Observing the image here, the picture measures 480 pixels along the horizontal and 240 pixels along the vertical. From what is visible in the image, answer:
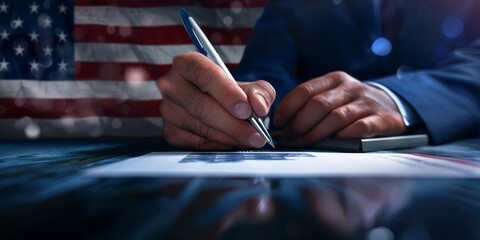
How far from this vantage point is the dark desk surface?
192 millimetres

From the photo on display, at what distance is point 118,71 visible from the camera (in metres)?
1.41

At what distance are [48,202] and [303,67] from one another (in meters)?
1.01

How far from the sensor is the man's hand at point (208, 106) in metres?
0.53

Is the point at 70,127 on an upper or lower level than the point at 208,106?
lower

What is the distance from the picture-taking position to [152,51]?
1.43 m

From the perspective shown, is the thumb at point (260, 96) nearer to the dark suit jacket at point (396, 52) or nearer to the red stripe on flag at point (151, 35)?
the dark suit jacket at point (396, 52)

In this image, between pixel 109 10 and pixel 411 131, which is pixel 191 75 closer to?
pixel 411 131

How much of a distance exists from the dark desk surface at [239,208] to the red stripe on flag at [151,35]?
3.75 feet

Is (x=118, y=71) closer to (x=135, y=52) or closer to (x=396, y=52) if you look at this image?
(x=135, y=52)

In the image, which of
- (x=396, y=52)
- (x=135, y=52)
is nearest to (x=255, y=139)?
(x=396, y=52)

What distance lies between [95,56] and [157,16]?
0.78ft

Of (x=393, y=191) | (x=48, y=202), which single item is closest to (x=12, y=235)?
(x=48, y=202)

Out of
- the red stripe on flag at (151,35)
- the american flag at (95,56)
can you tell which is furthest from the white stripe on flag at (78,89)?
the red stripe on flag at (151,35)

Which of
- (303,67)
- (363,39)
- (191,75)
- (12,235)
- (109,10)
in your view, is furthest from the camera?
(109,10)
